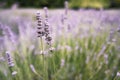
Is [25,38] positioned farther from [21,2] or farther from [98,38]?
[21,2]

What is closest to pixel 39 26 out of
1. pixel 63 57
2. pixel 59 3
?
pixel 63 57

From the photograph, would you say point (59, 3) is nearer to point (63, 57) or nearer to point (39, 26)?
point (63, 57)

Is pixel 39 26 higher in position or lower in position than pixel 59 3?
higher

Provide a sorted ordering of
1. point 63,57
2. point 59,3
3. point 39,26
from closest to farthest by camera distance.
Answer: point 39,26 → point 63,57 → point 59,3

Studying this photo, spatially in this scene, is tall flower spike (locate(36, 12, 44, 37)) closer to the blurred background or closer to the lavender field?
the lavender field

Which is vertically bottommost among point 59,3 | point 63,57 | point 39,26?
point 59,3

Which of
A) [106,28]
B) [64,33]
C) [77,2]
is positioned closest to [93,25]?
[106,28]

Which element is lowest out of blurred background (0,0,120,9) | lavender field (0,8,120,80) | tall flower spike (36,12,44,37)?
blurred background (0,0,120,9)

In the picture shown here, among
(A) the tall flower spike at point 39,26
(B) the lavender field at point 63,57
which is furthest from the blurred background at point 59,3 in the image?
(A) the tall flower spike at point 39,26

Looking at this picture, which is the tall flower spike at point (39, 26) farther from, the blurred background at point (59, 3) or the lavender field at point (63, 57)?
the blurred background at point (59, 3)

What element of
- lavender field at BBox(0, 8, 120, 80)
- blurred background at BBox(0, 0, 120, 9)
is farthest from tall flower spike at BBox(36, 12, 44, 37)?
blurred background at BBox(0, 0, 120, 9)

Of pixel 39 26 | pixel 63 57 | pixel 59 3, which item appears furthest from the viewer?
pixel 59 3

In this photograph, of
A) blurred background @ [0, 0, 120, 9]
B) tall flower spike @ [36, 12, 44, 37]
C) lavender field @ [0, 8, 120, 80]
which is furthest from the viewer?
blurred background @ [0, 0, 120, 9]

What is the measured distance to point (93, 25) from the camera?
3.87 metres
